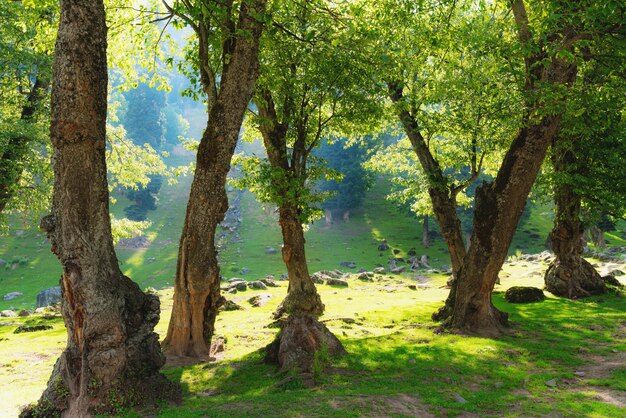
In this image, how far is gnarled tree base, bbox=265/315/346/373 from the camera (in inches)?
394

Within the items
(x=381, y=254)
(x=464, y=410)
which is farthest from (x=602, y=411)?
(x=381, y=254)

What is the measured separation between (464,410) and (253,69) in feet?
28.6

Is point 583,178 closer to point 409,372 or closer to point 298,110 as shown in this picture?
point 298,110

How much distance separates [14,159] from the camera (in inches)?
774

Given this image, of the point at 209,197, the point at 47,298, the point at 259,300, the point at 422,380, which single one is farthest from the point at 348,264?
the point at 422,380

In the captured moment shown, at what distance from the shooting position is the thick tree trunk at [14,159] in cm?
1909

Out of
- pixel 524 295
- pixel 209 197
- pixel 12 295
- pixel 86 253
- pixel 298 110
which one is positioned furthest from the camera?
pixel 12 295

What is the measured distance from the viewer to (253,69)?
1113 centimetres

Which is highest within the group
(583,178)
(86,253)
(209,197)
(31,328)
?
(583,178)

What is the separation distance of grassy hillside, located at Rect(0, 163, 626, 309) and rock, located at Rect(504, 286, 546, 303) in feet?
94.4

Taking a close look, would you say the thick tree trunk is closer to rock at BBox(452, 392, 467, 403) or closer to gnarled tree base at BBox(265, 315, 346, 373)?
gnarled tree base at BBox(265, 315, 346, 373)

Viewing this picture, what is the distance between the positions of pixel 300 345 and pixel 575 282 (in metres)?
17.9

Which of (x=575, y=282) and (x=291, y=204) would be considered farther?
(x=575, y=282)

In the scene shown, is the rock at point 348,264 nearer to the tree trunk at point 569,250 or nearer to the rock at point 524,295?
the tree trunk at point 569,250
